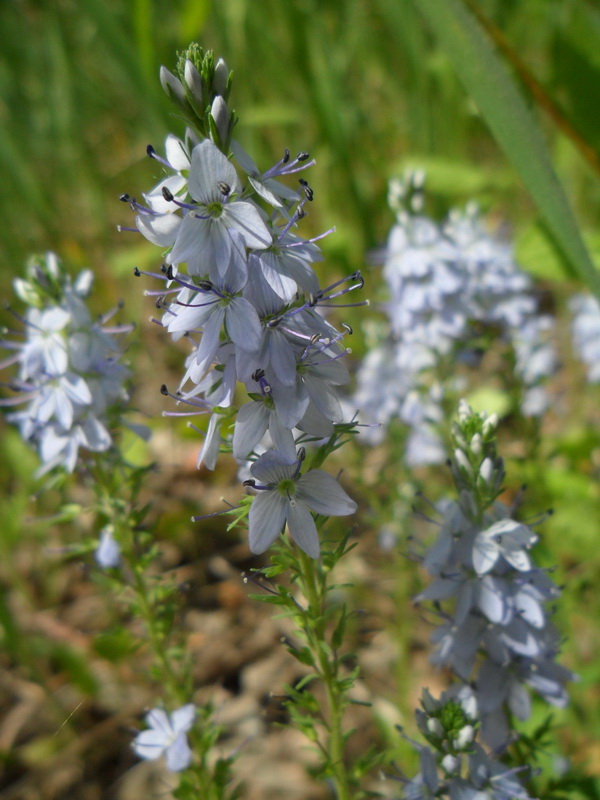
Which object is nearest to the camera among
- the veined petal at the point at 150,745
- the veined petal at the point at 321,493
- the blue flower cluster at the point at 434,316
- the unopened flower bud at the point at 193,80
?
the unopened flower bud at the point at 193,80

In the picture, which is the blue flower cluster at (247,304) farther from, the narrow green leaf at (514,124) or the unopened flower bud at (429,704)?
the narrow green leaf at (514,124)

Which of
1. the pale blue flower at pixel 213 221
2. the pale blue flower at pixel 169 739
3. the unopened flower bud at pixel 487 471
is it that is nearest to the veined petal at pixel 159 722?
the pale blue flower at pixel 169 739

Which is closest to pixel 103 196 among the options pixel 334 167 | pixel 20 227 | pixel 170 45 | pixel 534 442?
pixel 20 227

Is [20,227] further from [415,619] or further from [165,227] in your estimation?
[165,227]

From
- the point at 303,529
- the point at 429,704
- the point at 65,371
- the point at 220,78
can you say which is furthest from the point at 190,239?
the point at 429,704

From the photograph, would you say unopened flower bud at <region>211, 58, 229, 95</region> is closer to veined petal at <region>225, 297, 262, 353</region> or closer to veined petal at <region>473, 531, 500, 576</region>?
veined petal at <region>225, 297, 262, 353</region>

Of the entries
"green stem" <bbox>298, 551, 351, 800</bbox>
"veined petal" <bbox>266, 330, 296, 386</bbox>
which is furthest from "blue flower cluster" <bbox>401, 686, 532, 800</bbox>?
"veined petal" <bbox>266, 330, 296, 386</bbox>

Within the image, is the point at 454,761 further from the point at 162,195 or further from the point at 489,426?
the point at 162,195
